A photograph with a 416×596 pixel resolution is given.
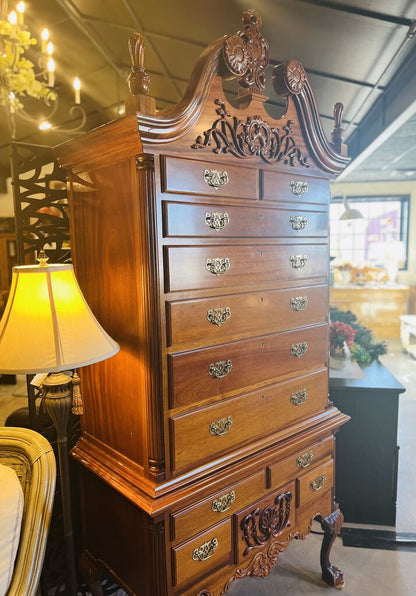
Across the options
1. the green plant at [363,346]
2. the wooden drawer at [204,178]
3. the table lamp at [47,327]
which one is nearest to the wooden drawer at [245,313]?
the table lamp at [47,327]

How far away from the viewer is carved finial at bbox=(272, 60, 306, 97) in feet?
4.97

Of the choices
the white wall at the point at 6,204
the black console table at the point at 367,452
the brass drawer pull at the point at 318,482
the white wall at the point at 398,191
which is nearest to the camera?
the brass drawer pull at the point at 318,482

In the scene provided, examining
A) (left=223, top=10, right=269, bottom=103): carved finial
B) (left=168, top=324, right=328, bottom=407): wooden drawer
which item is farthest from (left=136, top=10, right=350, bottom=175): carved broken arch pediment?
(left=168, top=324, right=328, bottom=407): wooden drawer

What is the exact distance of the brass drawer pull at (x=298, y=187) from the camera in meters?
1.65

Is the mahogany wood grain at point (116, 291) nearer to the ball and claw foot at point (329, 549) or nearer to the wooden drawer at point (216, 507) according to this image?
the wooden drawer at point (216, 507)

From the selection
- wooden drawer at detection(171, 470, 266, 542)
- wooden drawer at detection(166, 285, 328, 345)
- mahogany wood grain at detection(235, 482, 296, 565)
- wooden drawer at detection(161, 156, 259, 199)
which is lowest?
mahogany wood grain at detection(235, 482, 296, 565)

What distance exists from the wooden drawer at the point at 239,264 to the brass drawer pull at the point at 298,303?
0.26 feet

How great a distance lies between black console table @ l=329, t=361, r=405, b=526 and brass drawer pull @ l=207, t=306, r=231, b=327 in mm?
1182

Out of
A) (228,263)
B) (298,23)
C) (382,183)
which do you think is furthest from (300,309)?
(382,183)

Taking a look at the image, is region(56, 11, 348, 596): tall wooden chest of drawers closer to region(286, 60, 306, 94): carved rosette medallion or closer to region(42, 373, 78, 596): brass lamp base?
region(286, 60, 306, 94): carved rosette medallion

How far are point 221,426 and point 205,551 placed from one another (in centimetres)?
41

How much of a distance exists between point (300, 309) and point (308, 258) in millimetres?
209

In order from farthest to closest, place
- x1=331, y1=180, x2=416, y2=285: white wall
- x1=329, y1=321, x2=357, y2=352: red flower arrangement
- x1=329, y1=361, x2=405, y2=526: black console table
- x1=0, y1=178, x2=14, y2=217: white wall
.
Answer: x1=331, y1=180, x2=416, y2=285: white wall
x1=0, y1=178, x2=14, y2=217: white wall
x1=329, y1=321, x2=357, y2=352: red flower arrangement
x1=329, y1=361, x2=405, y2=526: black console table

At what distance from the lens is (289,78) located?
1519 millimetres
